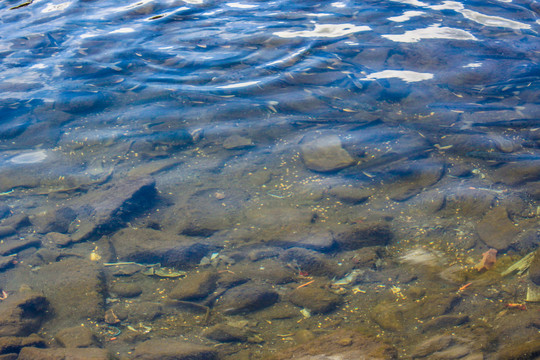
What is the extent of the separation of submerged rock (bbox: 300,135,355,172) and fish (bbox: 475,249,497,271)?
5.80 feet

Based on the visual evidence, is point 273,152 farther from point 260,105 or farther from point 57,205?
point 57,205

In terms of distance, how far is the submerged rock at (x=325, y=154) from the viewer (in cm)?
498

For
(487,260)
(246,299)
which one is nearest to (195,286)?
(246,299)

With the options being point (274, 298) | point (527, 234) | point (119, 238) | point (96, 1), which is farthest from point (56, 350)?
point (96, 1)

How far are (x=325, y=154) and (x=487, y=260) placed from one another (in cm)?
210

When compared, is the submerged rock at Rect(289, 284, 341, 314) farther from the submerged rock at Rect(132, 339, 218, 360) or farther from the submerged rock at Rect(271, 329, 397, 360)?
the submerged rock at Rect(132, 339, 218, 360)

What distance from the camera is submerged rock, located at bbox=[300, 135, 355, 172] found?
498cm

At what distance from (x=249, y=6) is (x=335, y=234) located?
753cm

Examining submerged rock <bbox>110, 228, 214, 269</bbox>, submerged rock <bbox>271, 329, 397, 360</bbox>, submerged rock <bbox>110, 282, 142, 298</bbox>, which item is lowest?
submerged rock <bbox>271, 329, 397, 360</bbox>

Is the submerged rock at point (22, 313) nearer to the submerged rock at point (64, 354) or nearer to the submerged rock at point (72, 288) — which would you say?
the submerged rock at point (72, 288)

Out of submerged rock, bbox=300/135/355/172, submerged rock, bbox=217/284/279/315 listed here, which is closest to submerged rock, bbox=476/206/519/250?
submerged rock, bbox=300/135/355/172

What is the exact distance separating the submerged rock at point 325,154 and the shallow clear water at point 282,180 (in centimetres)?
3

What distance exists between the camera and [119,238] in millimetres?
4367

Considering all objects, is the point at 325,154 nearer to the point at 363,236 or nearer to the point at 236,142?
the point at 236,142
